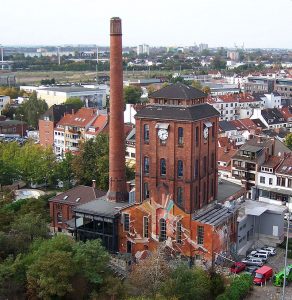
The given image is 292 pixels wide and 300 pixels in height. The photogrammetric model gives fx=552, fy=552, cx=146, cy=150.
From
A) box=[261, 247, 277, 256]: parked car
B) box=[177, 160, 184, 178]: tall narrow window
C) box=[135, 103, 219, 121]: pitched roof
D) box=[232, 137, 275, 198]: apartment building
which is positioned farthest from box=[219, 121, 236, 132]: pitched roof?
box=[177, 160, 184, 178]: tall narrow window

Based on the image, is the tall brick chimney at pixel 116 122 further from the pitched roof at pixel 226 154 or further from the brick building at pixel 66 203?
the pitched roof at pixel 226 154

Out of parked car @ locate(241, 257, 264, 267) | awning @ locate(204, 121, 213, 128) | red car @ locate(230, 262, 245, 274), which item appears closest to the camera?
red car @ locate(230, 262, 245, 274)

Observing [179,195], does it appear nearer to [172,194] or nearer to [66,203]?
[172,194]

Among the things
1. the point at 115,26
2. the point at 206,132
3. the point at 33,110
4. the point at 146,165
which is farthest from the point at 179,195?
the point at 33,110

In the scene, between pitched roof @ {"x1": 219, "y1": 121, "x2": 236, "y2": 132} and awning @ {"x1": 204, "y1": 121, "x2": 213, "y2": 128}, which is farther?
pitched roof @ {"x1": 219, "y1": 121, "x2": 236, "y2": 132}

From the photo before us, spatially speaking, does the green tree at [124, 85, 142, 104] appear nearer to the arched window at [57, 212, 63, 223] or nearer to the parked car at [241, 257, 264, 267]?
the arched window at [57, 212, 63, 223]

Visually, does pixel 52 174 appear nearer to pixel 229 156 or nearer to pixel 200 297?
pixel 229 156

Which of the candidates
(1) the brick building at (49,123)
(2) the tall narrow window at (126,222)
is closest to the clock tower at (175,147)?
(2) the tall narrow window at (126,222)
